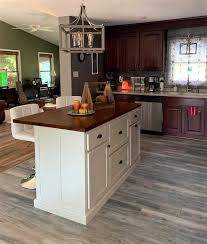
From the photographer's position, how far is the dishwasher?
5398 mm

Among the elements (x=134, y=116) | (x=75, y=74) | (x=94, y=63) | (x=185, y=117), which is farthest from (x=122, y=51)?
(x=134, y=116)

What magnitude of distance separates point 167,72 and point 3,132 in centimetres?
386

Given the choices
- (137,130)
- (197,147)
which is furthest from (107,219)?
(197,147)

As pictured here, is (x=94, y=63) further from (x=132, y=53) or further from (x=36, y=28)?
(x=36, y=28)

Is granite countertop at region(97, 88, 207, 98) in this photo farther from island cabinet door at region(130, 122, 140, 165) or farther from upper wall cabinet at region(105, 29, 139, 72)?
island cabinet door at region(130, 122, 140, 165)

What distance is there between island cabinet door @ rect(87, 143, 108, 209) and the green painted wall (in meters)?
8.63

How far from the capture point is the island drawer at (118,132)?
2844mm

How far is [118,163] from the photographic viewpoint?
10.2 ft

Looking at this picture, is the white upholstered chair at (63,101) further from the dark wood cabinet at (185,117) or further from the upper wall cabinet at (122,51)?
the upper wall cabinet at (122,51)

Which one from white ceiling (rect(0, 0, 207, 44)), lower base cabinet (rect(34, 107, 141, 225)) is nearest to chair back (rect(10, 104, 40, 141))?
lower base cabinet (rect(34, 107, 141, 225))

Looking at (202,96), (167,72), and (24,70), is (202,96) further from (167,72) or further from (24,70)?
(24,70)

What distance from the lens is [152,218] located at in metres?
2.52

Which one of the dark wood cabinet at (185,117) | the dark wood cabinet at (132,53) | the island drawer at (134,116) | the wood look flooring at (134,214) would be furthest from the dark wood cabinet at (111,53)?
the wood look flooring at (134,214)

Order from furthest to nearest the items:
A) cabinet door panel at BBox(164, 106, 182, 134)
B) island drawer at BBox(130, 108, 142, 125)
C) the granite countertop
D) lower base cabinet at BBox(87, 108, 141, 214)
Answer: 1. cabinet door panel at BBox(164, 106, 182, 134)
2. the granite countertop
3. island drawer at BBox(130, 108, 142, 125)
4. lower base cabinet at BBox(87, 108, 141, 214)
